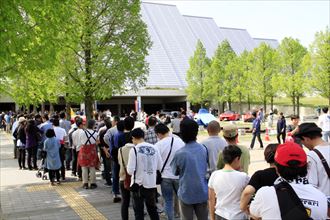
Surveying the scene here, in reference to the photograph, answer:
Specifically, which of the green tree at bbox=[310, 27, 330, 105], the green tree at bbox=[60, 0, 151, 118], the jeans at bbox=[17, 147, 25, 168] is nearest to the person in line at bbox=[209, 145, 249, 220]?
the green tree at bbox=[60, 0, 151, 118]

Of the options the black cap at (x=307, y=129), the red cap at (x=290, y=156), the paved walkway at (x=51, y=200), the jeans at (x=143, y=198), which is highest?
the black cap at (x=307, y=129)

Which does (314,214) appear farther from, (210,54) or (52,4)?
(210,54)

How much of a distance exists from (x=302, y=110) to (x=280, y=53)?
9689mm

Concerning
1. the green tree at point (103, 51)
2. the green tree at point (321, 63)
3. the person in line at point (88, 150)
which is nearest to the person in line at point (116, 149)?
the person in line at point (88, 150)

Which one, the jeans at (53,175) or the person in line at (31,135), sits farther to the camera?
the person in line at (31,135)

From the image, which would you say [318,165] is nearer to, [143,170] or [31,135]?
[143,170]

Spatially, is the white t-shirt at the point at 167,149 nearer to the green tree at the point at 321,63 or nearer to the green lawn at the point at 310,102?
the green tree at the point at 321,63

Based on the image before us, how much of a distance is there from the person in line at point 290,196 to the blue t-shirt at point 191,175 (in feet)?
6.28

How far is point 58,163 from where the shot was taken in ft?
31.9

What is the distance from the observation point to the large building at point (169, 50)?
55062 millimetres

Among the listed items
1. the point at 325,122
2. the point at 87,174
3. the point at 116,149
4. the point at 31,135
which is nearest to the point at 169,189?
the point at 116,149

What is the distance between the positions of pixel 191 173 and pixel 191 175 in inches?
1.0

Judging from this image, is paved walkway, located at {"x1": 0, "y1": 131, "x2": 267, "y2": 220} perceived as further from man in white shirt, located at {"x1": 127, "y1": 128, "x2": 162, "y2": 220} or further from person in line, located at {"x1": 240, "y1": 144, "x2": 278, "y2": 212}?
person in line, located at {"x1": 240, "y1": 144, "x2": 278, "y2": 212}

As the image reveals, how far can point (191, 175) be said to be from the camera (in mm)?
4551
